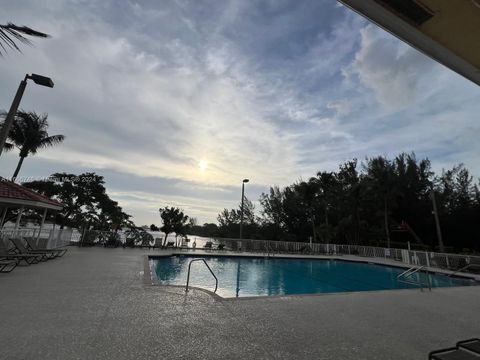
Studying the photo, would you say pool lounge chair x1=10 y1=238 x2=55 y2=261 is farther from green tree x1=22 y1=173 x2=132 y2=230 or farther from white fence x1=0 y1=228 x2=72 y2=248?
green tree x1=22 y1=173 x2=132 y2=230

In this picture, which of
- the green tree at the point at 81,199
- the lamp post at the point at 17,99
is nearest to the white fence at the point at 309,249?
the green tree at the point at 81,199

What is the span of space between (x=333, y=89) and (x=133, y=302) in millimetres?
8876

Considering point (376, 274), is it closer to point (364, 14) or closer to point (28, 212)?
point (364, 14)

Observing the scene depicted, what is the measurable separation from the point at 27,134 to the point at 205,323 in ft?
65.0

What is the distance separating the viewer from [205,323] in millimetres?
3408

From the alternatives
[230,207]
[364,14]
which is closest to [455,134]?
[364,14]

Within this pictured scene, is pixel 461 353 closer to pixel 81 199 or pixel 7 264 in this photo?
pixel 7 264

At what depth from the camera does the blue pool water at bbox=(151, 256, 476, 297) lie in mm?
8609

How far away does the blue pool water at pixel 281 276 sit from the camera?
8.61 metres

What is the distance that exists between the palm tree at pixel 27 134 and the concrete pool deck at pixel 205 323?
1486cm

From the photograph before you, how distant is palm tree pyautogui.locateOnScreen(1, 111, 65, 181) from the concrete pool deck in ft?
48.8

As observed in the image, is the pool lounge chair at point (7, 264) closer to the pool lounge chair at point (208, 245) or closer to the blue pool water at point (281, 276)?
the blue pool water at point (281, 276)

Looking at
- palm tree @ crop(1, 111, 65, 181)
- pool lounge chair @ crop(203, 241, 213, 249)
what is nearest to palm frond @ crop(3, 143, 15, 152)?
palm tree @ crop(1, 111, 65, 181)

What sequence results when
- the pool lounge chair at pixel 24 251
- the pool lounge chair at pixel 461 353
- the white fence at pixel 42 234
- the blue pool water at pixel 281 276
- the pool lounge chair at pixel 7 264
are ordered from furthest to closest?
the blue pool water at pixel 281 276, the white fence at pixel 42 234, the pool lounge chair at pixel 24 251, the pool lounge chair at pixel 7 264, the pool lounge chair at pixel 461 353
